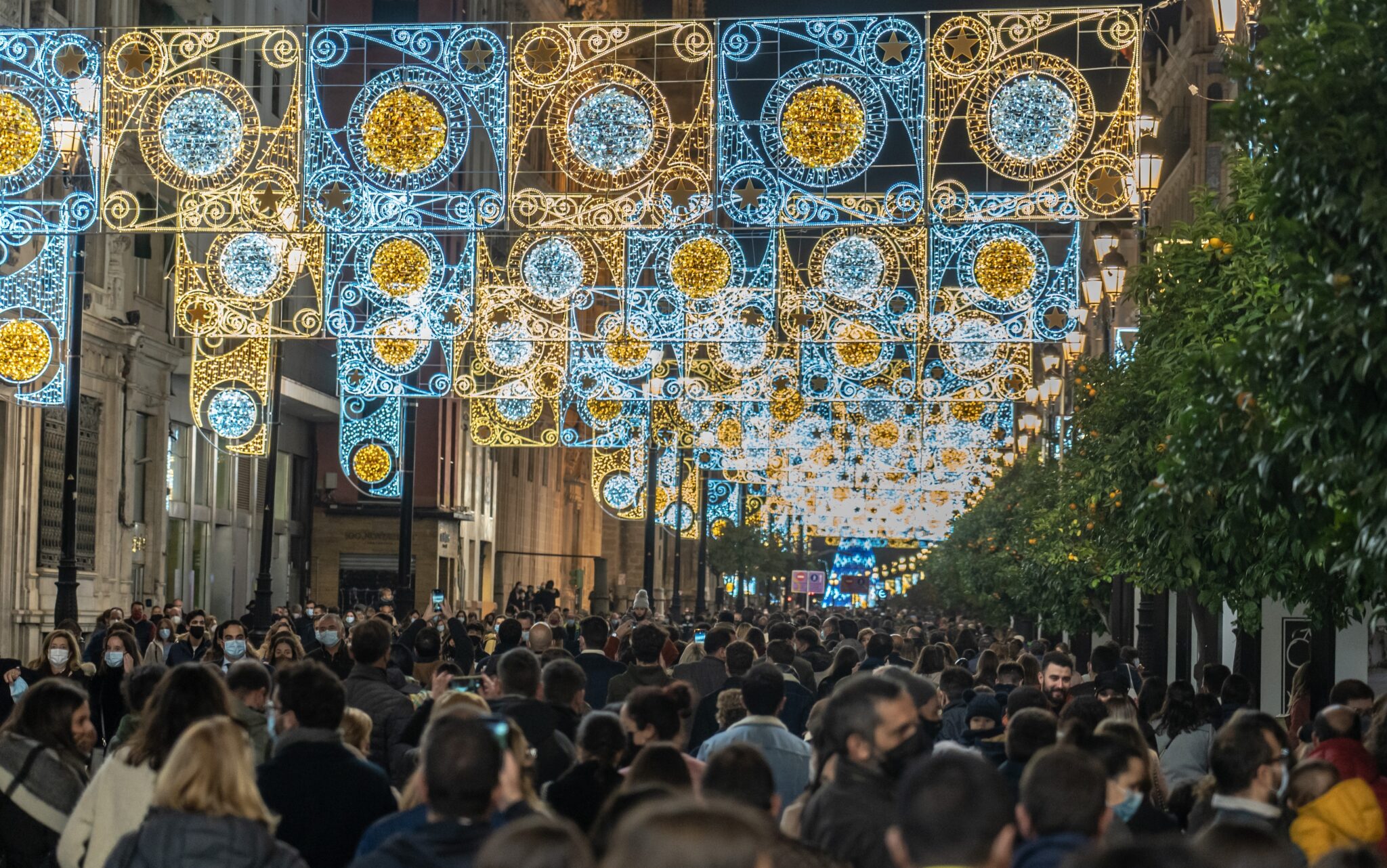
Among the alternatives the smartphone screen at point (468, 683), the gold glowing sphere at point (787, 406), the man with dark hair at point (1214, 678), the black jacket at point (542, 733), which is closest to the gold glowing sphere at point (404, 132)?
the smartphone screen at point (468, 683)

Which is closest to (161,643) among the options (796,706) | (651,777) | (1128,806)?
(796,706)

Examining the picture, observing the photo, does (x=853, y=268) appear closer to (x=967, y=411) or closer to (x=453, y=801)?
(x=967, y=411)

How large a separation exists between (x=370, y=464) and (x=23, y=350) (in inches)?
514

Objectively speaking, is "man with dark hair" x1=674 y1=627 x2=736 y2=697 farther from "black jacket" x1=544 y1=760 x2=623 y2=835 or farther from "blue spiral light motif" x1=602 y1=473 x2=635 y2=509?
"blue spiral light motif" x1=602 y1=473 x2=635 y2=509

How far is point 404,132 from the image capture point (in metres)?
22.1

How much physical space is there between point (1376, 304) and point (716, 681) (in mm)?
→ 8648

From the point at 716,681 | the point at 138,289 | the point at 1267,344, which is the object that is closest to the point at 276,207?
the point at 716,681

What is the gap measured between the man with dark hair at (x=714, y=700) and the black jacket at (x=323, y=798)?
15.6 ft

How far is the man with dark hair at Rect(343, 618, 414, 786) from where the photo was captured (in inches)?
491

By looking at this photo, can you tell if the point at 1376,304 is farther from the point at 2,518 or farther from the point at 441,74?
the point at 2,518

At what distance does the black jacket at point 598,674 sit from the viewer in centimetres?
1664

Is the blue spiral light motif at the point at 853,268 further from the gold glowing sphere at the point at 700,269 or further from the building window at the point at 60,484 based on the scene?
the building window at the point at 60,484

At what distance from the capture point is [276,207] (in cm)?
2233

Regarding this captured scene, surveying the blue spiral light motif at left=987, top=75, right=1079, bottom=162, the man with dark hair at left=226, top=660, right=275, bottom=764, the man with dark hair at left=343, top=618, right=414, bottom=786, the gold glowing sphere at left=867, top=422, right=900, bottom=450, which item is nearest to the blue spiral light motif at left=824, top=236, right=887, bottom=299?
the blue spiral light motif at left=987, top=75, right=1079, bottom=162
